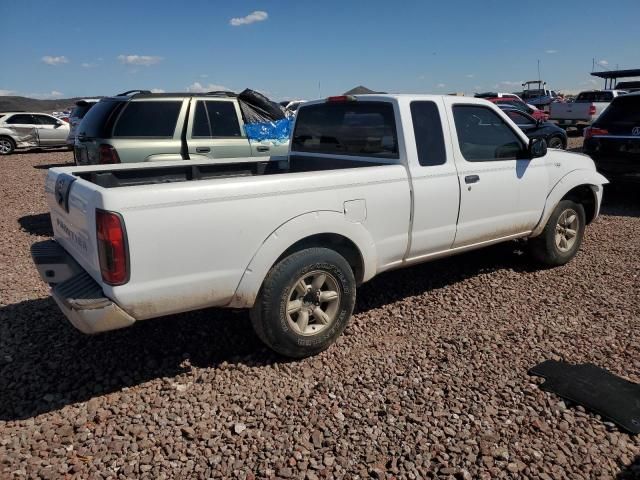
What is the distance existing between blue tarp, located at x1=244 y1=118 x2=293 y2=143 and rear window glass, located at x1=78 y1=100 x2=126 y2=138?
1.84m

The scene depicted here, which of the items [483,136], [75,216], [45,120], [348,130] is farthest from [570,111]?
[75,216]

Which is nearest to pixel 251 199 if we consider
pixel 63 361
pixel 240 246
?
pixel 240 246

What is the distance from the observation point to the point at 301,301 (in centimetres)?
352

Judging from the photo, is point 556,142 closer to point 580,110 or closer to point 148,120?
point 580,110

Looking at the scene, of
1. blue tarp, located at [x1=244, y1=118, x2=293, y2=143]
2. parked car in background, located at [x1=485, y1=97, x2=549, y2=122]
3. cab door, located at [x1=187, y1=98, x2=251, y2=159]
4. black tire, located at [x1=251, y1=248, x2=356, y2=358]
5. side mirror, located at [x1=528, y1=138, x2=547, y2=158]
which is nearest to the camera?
black tire, located at [x1=251, y1=248, x2=356, y2=358]

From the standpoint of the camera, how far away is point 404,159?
12.9ft

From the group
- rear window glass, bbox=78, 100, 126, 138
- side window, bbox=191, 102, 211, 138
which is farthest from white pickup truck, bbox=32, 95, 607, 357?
rear window glass, bbox=78, 100, 126, 138

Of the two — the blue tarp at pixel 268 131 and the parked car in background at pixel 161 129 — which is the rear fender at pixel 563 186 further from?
the parked car in background at pixel 161 129

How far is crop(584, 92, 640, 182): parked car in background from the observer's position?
25.9ft

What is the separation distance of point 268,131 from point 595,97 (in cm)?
1956

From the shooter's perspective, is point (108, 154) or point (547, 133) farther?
point (547, 133)

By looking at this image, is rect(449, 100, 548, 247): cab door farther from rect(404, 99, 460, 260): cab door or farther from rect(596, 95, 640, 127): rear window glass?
rect(596, 95, 640, 127): rear window glass

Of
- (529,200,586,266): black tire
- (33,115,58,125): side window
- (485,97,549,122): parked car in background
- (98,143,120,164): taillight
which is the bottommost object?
(529,200,586,266): black tire

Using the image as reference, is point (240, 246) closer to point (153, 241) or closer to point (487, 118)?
point (153, 241)
